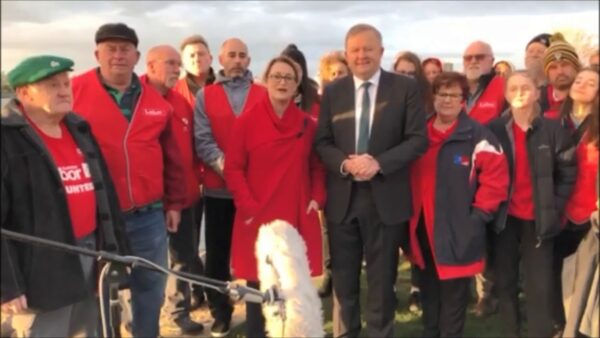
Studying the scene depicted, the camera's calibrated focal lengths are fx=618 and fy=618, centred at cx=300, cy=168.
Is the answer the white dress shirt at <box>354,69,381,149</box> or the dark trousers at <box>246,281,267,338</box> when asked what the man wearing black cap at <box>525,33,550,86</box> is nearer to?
the white dress shirt at <box>354,69,381,149</box>

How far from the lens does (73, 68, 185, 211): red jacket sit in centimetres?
337

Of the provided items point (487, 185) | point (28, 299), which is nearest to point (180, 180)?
point (28, 299)

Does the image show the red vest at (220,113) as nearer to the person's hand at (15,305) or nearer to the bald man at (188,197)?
the bald man at (188,197)

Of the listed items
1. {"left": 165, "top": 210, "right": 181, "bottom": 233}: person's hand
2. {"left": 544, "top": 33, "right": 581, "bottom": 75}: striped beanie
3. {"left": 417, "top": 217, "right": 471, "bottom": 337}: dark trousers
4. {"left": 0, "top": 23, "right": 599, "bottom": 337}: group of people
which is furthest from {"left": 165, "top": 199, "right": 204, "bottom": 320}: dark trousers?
{"left": 544, "top": 33, "right": 581, "bottom": 75}: striped beanie

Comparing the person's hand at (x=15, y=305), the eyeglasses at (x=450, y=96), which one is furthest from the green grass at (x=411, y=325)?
the person's hand at (x=15, y=305)

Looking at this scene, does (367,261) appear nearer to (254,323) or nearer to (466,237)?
(466,237)

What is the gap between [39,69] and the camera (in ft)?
8.52

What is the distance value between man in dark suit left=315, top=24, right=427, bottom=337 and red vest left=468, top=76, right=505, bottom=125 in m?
1.32

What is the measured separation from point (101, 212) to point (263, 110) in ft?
4.01

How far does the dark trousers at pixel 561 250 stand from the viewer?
3.85m

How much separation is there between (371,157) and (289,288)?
1682 mm

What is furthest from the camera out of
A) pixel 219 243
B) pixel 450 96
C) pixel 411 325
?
pixel 411 325

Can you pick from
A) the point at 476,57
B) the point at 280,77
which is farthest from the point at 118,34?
the point at 476,57

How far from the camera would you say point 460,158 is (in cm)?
377
